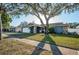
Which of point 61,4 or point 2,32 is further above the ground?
point 61,4

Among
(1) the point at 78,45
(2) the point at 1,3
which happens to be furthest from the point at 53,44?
(2) the point at 1,3

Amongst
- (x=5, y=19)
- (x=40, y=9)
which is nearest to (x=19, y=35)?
(x=5, y=19)

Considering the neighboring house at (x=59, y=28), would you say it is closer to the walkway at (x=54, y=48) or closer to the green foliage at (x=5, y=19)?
the walkway at (x=54, y=48)

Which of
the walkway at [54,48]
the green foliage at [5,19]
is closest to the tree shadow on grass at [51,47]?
the walkway at [54,48]

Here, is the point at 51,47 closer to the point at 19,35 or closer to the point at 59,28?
the point at 59,28

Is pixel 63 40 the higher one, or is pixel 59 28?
pixel 59 28

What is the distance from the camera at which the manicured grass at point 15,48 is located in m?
3.35

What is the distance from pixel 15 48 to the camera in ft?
11.1

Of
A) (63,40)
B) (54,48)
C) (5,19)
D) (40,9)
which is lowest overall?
(54,48)

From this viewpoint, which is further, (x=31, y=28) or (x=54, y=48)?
(x=31, y=28)

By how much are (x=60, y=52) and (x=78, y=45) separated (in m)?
0.26

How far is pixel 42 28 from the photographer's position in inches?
135

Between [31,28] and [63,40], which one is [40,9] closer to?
[31,28]
